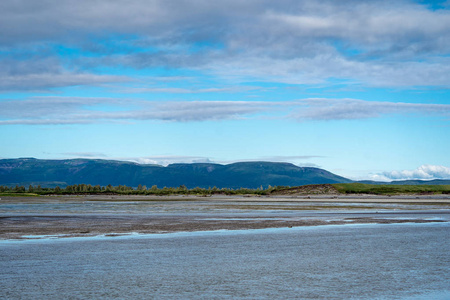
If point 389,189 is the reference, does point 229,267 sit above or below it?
below

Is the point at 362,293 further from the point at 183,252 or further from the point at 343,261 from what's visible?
the point at 183,252

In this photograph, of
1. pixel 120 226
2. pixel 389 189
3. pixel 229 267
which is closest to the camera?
pixel 229 267

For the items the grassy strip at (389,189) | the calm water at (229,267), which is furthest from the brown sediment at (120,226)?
the grassy strip at (389,189)

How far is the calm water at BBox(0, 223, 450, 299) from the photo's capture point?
14.2 m

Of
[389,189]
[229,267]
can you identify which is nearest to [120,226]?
[229,267]

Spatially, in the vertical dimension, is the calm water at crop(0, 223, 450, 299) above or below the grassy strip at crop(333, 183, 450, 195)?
below

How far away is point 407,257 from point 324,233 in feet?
29.6

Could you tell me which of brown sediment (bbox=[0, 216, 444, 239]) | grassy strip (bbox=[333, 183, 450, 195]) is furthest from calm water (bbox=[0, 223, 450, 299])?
grassy strip (bbox=[333, 183, 450, 195])

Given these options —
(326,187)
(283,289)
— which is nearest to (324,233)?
(283,289)

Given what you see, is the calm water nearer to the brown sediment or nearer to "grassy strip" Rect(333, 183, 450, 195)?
the brown sediment

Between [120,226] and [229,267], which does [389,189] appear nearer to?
[120,226]

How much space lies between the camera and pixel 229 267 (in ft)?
59.3

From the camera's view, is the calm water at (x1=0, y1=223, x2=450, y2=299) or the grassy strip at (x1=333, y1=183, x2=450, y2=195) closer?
the calm water at (x1=0, y1=223, x2=450, y2=299)

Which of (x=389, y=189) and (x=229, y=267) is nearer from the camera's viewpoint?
(x=229, y=267)
